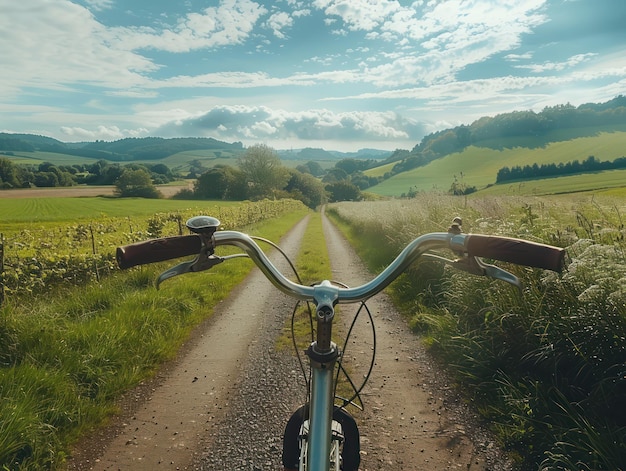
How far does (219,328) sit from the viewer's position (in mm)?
6969

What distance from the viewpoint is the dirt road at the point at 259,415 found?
3.55 metres

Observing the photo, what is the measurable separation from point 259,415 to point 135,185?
6202 centimetres

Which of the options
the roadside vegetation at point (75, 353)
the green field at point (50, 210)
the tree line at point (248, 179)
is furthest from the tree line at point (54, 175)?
the roadside vegetation at point (75, 353)

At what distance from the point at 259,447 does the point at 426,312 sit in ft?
13.5

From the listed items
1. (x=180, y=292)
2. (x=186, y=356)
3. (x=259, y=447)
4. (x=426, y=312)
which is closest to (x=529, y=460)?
(x=259, y=447)

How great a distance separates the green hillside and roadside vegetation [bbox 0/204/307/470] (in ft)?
186

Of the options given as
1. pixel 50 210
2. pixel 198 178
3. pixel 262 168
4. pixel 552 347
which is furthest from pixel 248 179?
pixel 552 347

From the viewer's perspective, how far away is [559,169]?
59.0 metres

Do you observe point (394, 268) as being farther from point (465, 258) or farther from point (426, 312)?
point (426, 312)

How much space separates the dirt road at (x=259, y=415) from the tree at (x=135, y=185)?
58.5 meters

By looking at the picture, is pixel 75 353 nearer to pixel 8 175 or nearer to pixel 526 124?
pixel 8 175

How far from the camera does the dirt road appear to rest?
11.7 feet

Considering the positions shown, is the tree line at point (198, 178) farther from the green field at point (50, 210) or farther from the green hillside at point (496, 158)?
the green hillside at point (496, 158)

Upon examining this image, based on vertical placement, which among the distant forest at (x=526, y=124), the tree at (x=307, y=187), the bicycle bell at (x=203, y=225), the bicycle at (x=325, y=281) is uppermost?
the distant forest at (x=526, y=124)
